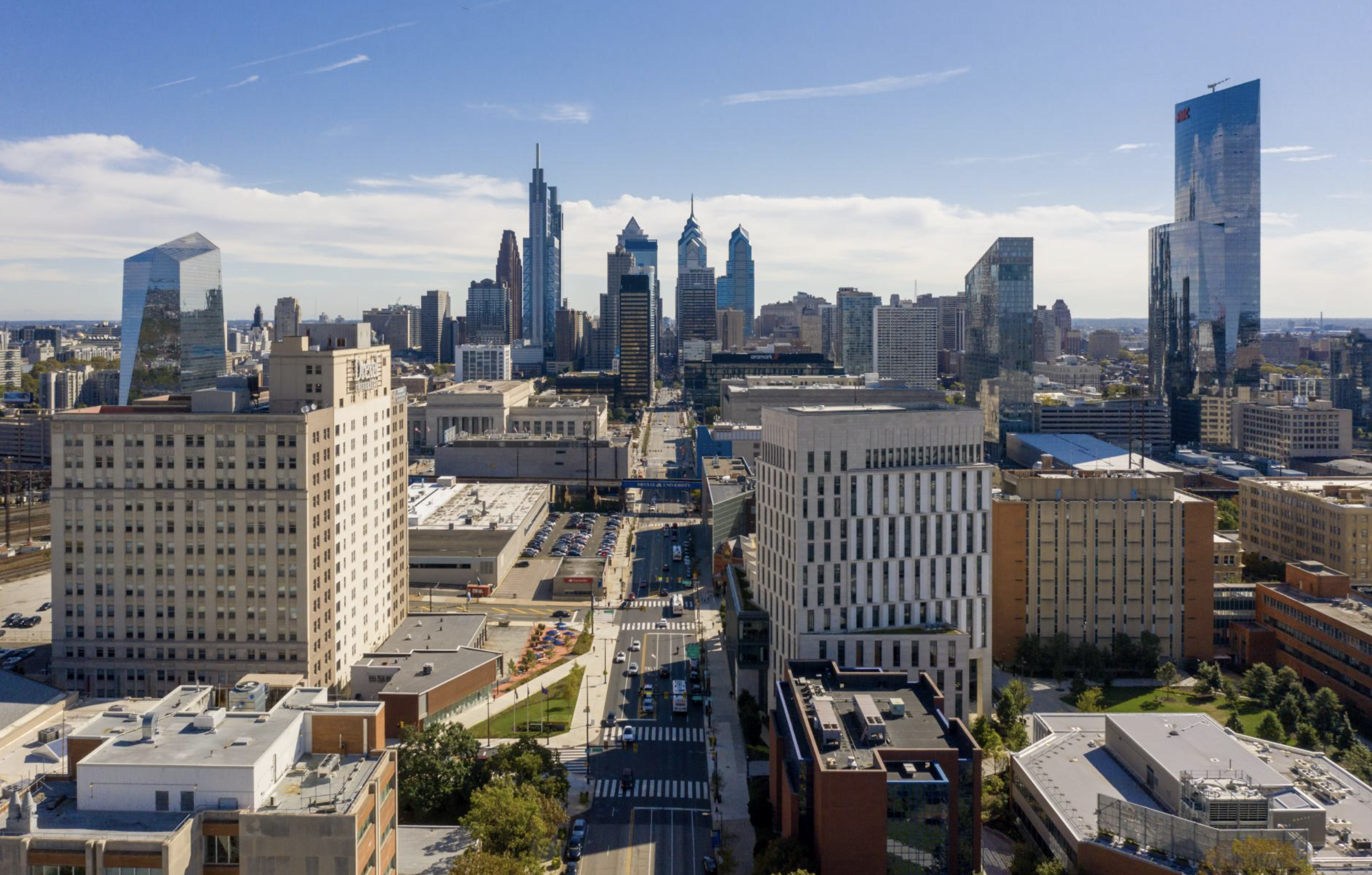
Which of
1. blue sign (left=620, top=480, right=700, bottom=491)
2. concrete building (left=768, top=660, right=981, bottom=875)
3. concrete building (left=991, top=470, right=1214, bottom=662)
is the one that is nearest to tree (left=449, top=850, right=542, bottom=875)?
concrete building (left=768, top=660, right=981, bottom=875)

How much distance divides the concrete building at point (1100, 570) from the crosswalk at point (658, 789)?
3374 cm

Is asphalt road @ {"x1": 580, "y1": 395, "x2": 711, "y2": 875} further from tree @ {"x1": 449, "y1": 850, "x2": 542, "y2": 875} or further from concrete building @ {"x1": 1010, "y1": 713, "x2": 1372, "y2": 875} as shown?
concrete building @ {"x1": 1010, "y1": 713, "x2": 1372, "y2": 875}

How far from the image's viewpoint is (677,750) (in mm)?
73625

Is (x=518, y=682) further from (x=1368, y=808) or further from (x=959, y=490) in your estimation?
(x=1368, y=808)

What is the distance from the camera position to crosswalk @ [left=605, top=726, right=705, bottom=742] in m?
75.6

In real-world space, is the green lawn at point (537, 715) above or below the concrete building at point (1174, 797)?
→ below

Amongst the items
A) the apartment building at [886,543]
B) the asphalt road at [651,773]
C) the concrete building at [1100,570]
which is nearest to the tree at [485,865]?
the asphalt road at [651,773]

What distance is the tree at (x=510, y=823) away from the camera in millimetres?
53344

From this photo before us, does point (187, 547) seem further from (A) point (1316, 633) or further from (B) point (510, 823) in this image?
(A) point (1316, 633)

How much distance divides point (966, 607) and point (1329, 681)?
2854 centimetres

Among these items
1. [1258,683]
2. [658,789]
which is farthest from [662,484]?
[658,789]

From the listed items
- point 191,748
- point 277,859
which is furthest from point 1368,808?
point 191,748

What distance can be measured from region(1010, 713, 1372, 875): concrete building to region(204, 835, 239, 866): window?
111 feet

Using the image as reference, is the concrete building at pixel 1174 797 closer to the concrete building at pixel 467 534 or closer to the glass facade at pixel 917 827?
the glass facade at pixel 917 827
